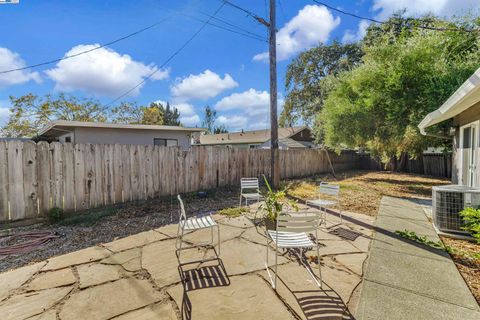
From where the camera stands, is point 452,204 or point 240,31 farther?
point 240,31

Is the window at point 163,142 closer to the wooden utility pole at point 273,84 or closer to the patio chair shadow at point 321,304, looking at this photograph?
the wooden utility pole at point 273,84

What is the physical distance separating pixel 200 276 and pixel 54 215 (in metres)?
3.92

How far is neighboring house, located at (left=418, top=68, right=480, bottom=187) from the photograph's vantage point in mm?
4457

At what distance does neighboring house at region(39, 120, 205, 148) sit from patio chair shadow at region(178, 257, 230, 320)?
31.8ft

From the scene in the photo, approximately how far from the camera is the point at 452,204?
430 centimetres

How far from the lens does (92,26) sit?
8.75m

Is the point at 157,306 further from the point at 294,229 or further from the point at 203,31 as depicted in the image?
the point at 203,31

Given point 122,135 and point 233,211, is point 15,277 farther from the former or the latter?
point 122,135

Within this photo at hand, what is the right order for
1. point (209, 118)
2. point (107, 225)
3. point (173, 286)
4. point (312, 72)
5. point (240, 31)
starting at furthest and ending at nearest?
point (209, 118), point (312, 72), point (240, 31), point (107, 225), point (173, 286)

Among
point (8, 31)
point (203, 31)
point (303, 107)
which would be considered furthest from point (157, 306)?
point (303, 107)

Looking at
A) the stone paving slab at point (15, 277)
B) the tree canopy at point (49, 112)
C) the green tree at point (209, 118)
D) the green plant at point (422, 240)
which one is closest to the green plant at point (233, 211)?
the green plant at point (422, 240)

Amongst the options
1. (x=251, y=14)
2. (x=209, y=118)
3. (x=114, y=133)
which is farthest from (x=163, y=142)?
(x=209, y=118)

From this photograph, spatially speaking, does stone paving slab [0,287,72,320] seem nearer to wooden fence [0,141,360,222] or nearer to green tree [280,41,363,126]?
wooden fence [0,141,360,222]

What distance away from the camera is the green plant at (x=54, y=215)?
4.86 m
